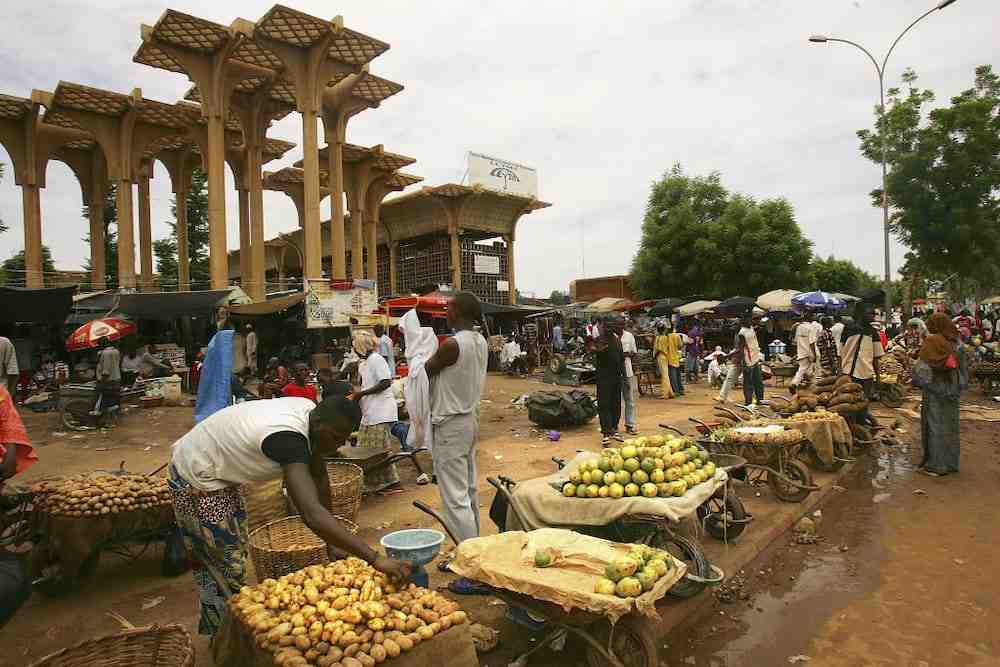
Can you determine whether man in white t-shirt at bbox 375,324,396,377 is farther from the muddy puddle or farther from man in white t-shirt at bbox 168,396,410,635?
the muddy puddle

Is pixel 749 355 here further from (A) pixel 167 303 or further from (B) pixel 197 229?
(B) pixel 197 229

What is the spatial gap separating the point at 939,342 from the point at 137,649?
27.5ft

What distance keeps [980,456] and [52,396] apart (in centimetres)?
1758

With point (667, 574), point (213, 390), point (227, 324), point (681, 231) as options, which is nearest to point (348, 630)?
point (667, 574)

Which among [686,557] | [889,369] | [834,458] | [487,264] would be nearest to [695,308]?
[889,369]

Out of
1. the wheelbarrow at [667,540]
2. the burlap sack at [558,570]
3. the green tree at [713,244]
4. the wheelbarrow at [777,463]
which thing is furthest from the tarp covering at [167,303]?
the green tree at [713,244]

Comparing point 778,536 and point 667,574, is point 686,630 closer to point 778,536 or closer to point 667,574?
point 667,574

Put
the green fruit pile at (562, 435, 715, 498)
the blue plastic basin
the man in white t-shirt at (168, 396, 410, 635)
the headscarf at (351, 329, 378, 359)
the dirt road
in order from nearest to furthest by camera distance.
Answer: the man in white t-shirt at (168, 396, 410, 635)
the blue plastic basin
the dirt road
the green fruit pile at (562, 435, 715, 498)
the headscarf at (351, 329, 378, 359)

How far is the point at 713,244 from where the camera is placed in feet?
98.7

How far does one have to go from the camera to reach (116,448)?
9.87m

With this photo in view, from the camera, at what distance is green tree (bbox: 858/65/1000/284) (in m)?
21.7

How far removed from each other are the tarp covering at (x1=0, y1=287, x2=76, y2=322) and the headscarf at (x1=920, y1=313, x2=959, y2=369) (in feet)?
53.9

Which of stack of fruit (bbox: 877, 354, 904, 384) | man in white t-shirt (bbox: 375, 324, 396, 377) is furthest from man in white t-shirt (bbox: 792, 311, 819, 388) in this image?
man in white t-shirt (bbox: 375, 324, 396, 377)

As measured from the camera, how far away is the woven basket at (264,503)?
480 cm
